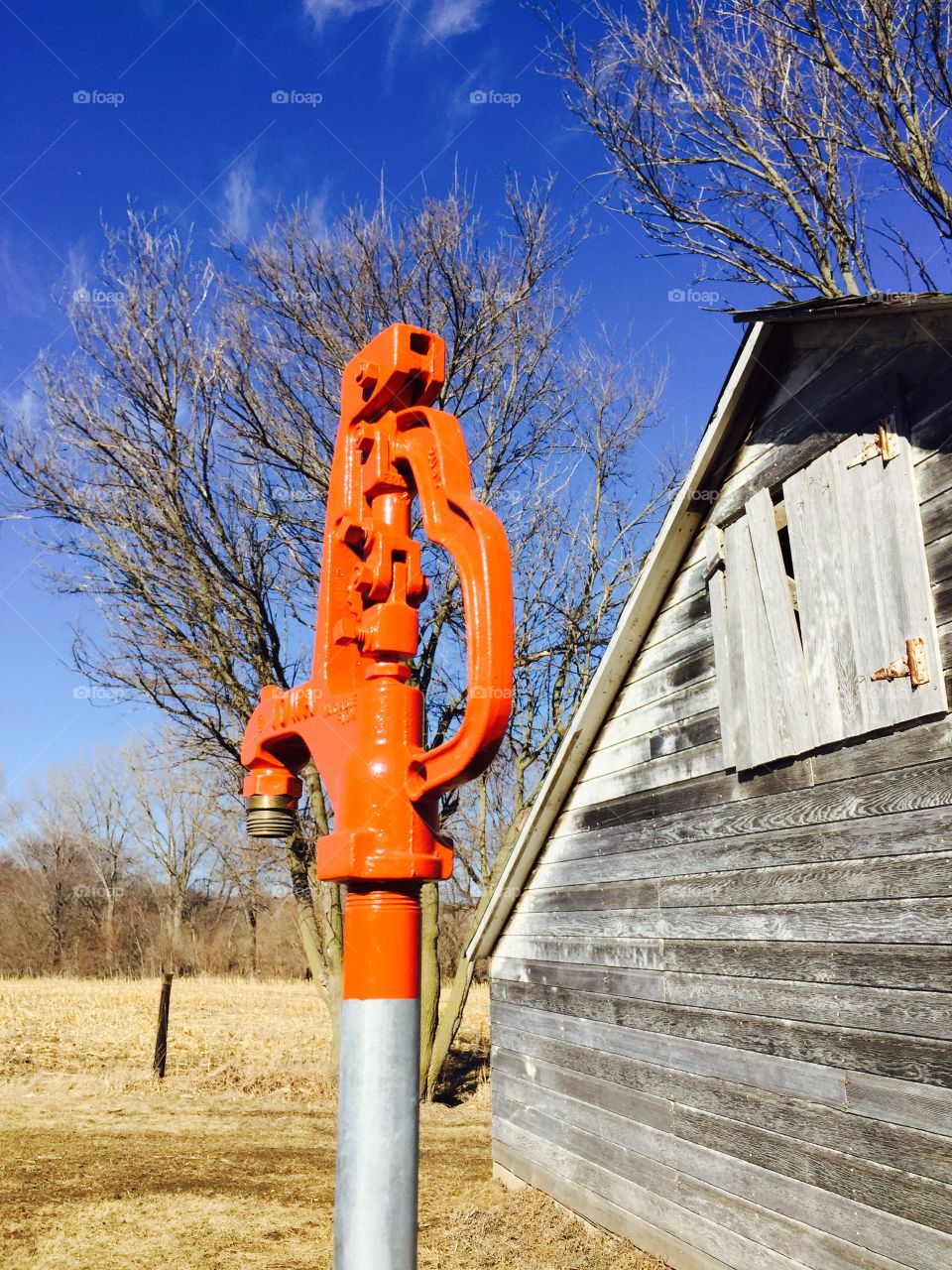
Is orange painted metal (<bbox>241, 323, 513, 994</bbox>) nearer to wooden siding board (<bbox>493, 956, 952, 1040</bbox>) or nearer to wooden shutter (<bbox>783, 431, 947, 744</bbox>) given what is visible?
wooden shutter (<bbox>783, 431, 947, 744</bbox>)

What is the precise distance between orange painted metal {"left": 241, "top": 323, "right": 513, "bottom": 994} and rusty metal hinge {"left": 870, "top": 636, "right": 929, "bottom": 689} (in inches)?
116

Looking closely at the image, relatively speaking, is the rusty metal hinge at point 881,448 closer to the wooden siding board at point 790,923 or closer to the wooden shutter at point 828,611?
the wooden shutter at point 828,611

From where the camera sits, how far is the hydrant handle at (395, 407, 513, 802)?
1.89m

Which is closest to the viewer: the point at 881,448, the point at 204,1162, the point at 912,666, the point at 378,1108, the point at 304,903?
the point at 378,1108

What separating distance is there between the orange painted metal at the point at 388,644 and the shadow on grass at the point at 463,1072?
43.5ft

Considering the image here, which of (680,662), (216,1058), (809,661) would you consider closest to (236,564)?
(216,1058)

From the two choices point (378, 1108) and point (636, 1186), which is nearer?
point (378, 1108)

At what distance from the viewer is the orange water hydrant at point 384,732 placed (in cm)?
179

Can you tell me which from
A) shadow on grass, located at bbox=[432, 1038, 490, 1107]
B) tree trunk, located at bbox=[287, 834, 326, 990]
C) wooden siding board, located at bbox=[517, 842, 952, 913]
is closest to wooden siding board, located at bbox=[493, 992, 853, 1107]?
wooden siding board, located at bbox=[517, 842, 952, 913]

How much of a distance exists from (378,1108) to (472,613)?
946 mm

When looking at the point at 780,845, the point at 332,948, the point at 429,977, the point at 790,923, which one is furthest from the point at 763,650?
the point at 332,948

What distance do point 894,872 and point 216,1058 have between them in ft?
44.9

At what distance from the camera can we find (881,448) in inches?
189

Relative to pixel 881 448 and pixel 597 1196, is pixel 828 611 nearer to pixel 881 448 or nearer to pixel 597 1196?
pixel 881 448
